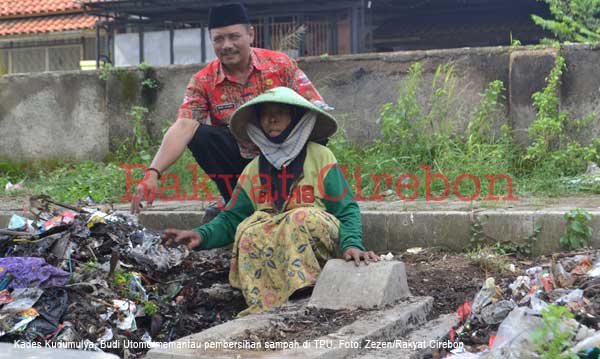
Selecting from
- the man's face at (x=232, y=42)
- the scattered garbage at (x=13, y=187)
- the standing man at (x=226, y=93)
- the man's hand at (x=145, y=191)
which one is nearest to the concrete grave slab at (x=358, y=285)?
the man's hand at (x=145, y=191)

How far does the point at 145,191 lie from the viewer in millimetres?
4148

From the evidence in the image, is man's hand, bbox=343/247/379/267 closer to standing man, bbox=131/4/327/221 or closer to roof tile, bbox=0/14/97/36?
standing man, bbox=131/4/327/221

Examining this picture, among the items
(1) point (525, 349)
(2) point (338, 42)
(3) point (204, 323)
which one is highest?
(2) point (338, 42)

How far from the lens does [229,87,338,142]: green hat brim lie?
13.3 ft

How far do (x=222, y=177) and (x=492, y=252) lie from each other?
1839 mm

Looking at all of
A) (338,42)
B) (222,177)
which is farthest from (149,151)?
(338,42)

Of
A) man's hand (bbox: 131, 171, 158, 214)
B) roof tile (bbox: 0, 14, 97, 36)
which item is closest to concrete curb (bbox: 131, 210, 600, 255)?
man's hand (bbox: 131, 171, 158, 214)

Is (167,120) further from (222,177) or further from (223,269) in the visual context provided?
(223,269)

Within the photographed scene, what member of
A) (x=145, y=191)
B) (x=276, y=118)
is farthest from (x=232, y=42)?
(x=145, y=191)

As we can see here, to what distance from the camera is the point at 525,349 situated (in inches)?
97.4

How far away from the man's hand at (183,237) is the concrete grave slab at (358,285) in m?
0.75

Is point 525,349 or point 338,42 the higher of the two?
point 338,42

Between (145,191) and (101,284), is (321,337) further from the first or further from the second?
(145,191)

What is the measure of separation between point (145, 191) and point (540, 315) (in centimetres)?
234
